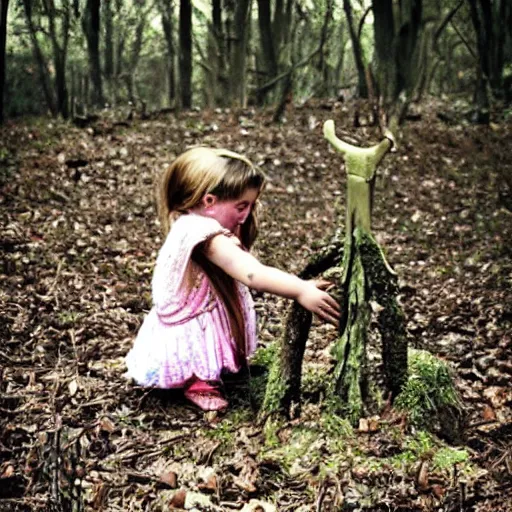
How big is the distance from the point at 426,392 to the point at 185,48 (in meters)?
12.9

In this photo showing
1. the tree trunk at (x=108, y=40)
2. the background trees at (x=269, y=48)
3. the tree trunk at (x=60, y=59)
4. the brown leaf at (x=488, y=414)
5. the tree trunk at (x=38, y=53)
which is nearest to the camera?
the brown leaf at (x=488, y=414)

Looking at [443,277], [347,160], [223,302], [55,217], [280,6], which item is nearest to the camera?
[347,160]

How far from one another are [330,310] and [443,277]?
12.0 feet

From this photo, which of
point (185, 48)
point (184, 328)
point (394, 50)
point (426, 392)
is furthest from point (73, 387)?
point (185, 48)

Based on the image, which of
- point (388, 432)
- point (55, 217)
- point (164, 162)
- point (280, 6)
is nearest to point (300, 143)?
point (164, 162)

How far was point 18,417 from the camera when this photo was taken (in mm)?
3312

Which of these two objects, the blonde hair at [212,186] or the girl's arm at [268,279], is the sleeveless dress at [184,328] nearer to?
the blonde hair at [212,186]

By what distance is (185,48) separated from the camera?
14.5 meters

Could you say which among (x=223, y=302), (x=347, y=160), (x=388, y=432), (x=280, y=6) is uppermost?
(x=280, y=6)

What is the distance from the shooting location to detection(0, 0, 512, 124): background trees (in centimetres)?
1143

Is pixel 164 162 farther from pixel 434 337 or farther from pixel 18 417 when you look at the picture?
pixel 18 417

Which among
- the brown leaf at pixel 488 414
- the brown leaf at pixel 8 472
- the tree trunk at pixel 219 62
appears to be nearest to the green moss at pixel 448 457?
the brown leaf at pixel 488 414

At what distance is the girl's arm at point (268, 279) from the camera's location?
2645mm

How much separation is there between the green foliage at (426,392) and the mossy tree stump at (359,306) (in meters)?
0.06
